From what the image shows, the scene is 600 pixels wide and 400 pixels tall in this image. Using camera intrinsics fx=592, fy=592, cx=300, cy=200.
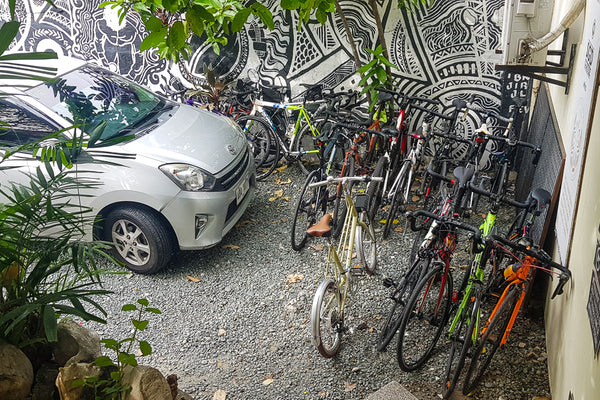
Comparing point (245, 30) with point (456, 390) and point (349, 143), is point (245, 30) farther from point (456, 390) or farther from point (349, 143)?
point (456, 390)

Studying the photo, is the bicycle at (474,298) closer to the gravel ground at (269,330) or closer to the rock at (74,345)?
the gravel ground at (269,330)

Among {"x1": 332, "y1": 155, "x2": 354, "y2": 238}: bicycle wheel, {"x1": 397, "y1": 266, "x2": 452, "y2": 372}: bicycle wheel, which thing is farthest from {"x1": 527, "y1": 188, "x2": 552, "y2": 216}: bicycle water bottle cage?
{"x1": 332, "y1": 155, "x2": 354, "y2": 238}: bicycle wheel

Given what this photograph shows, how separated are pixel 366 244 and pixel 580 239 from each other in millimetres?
2315

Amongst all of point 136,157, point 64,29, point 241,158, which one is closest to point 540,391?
point 241,158

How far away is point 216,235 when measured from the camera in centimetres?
612

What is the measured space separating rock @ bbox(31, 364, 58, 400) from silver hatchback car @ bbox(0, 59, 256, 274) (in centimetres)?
217

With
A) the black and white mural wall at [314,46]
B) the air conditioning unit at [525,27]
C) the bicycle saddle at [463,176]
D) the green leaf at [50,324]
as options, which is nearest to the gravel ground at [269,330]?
the bicycle saddle at [463,176]

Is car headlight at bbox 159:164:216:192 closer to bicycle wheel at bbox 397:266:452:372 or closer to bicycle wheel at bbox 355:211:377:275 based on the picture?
bicycle wheel at bbox 355:211:377:275

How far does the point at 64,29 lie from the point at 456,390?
7573mm

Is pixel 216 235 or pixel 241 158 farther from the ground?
pixel 241 158

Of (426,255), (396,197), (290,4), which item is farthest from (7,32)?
(396,197)

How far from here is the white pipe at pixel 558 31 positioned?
454 centimetres

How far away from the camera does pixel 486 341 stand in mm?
4246

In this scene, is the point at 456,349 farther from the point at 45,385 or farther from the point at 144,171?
the point at 144,171
